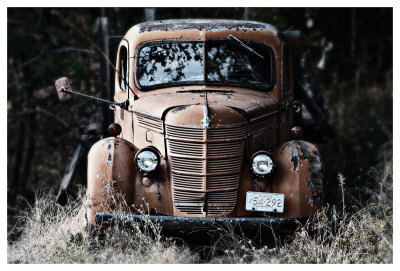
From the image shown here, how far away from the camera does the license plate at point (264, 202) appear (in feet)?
19.4

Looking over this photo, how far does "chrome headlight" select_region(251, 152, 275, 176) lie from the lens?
599 cm

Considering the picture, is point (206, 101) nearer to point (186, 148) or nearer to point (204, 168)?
point (186, 148)

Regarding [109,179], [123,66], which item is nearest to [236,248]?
[109,179]

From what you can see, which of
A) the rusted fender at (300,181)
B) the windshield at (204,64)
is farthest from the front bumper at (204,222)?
the windshield at (204,64)

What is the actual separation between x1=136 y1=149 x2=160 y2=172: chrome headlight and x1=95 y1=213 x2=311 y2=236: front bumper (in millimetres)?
464

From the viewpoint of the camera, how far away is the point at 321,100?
10578 mm

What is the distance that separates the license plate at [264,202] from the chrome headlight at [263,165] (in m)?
0.20

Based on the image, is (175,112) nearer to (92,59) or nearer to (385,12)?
(92,59)

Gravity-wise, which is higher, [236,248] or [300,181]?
[300,181]

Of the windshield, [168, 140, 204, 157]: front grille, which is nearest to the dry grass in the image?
[168, 140, 204, 157]: front grille

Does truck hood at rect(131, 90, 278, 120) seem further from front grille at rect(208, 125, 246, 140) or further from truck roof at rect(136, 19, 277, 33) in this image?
truck roof at rect(136, 19, 277, 33)

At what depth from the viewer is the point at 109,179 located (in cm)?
596

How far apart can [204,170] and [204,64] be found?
4.84 ft

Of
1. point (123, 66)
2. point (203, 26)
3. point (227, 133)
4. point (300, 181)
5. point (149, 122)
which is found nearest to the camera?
point (300, 181)
